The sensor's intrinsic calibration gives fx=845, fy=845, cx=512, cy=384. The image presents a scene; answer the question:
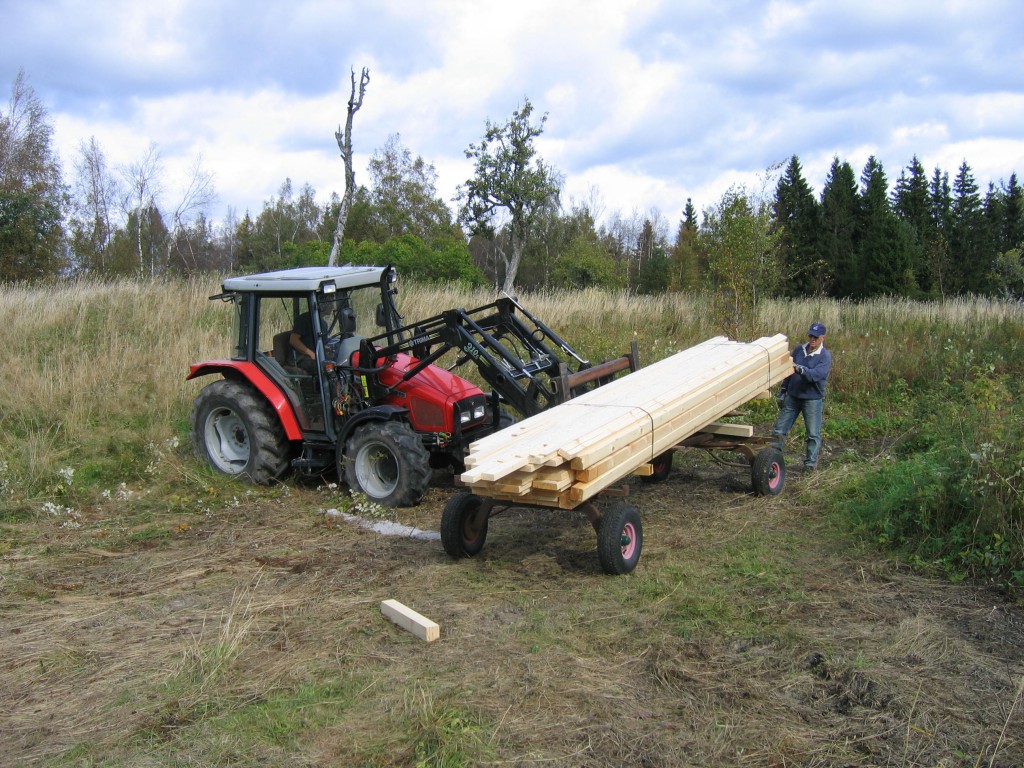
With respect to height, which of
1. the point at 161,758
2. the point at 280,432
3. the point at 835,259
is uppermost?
the point at 835,259

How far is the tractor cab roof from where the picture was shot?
815 centimetres

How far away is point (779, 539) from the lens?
6.62 meters

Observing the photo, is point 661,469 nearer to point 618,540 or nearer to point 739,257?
point 618,540

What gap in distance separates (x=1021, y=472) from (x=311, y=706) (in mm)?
4827

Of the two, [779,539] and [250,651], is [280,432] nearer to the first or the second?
[250,651]

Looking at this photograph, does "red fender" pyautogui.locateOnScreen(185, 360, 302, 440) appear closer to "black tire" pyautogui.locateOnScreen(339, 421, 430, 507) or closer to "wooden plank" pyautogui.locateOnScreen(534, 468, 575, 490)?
"black tire" pyautogui.locateOnScreen(339, 421, 430, 507)

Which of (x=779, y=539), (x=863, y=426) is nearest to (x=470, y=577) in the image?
(x=779, y=539)

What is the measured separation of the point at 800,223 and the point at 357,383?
3416cm

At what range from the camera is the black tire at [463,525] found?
20.4 feet

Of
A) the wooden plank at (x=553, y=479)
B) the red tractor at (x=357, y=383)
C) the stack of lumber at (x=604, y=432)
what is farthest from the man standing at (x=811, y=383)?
the wooden plank at (x=553, y=479)

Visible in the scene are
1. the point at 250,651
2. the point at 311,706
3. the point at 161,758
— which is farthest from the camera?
the point at 250,651

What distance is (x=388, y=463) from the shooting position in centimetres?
804

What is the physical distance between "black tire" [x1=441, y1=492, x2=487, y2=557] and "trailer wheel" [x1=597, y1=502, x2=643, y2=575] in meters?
0.96

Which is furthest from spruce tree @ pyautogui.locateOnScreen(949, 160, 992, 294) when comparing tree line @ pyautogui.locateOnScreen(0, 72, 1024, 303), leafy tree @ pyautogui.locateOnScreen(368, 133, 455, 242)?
leafy tree @ pyautogui.locateOnScreen(368, 133, 455, 242)
